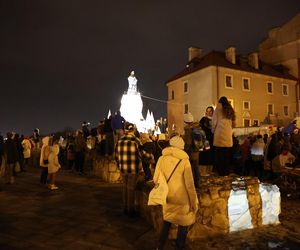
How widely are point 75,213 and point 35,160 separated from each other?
44.9ft

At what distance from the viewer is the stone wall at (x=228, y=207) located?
618 centimetres

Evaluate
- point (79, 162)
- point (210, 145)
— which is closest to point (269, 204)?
point (210, 145)

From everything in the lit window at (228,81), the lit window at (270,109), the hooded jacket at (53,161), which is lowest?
the hooded jacket at (53,161)

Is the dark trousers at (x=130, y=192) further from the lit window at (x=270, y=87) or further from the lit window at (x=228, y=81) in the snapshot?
the lit window at (x=270, y=87)

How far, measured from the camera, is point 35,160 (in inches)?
797

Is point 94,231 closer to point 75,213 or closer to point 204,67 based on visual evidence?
point 75,213

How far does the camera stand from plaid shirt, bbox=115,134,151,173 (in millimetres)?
7195

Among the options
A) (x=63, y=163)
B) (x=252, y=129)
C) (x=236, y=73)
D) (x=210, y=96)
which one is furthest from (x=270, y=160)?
(x=236, y=73)

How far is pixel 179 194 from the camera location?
485cm

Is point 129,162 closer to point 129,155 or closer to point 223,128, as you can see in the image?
point 129,155

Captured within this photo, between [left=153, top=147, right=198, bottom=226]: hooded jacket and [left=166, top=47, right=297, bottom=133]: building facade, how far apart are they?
33.9m

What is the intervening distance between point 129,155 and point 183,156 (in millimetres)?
2461

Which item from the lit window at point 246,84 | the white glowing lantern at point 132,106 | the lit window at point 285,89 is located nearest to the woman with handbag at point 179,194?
the white glowing lantern at point 132,106

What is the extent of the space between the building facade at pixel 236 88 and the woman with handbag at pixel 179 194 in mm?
33855
